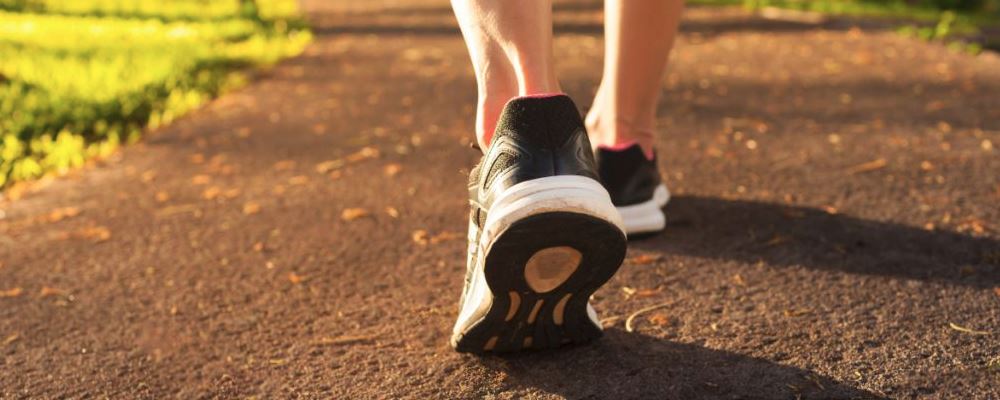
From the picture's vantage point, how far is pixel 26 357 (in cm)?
234

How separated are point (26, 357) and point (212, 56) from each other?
14.8 ft

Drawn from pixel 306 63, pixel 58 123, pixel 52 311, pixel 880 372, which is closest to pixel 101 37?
pixel 306 63

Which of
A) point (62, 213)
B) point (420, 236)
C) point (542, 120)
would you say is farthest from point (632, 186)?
point (62, 213)

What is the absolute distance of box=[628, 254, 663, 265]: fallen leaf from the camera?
2.72 metres

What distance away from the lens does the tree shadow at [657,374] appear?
76.4 inches

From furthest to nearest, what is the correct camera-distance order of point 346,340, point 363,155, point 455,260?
point 363,155 < point 455,260 < point 346,340

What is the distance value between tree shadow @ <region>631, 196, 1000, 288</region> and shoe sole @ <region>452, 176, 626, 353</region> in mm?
925

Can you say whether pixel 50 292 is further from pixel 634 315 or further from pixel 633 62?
pixel 633 62

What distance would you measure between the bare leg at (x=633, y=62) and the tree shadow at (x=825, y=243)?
0.92 ft

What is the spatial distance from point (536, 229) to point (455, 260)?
110 centimetres

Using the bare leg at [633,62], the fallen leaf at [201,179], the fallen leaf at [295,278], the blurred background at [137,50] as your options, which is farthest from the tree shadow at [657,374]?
the blurred background at [137,50]

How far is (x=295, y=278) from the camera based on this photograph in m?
2.79

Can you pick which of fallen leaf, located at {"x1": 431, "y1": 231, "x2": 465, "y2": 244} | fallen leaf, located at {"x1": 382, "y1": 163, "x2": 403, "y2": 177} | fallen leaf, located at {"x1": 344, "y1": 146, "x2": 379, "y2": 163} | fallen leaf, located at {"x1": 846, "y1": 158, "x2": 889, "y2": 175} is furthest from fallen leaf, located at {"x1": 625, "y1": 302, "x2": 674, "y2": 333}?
fallen leaf, located at {"x1": 344, "y1": 146, "x2": 379, "y2": 163}

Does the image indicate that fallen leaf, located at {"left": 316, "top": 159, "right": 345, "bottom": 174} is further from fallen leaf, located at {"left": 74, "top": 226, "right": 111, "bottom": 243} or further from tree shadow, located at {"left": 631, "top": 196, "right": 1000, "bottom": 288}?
tree shadow, located at {"left": 631, "top": 196, "right": 1000, "bottom": 288}
